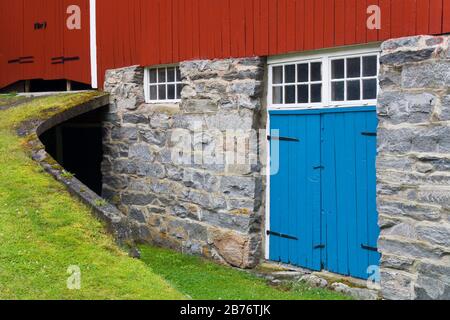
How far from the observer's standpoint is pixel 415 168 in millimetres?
6375

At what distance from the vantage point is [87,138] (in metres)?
13.1

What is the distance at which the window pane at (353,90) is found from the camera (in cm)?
732

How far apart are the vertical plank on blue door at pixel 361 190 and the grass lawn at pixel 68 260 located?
0.60m

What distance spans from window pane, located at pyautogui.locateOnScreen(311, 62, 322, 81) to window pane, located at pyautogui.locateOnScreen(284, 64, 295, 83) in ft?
1.03

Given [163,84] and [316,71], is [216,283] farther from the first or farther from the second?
[163,84]

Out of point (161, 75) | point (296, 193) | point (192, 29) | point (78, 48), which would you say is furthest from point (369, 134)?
point (78, 48)

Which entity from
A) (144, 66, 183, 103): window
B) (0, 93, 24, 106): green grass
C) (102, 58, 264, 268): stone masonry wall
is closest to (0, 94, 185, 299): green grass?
(102, 58, 264, 268): stone masonry wall

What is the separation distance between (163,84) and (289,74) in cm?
263

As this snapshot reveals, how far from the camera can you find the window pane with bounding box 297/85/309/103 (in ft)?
25.9

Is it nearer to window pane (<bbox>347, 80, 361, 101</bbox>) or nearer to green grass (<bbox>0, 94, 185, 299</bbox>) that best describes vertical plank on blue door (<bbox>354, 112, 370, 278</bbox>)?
window pane (<bbox>347, 80, 361, 101</bbox>)

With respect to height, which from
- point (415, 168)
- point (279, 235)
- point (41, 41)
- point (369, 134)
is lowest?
point (279, 235)

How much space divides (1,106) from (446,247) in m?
8.44
